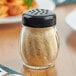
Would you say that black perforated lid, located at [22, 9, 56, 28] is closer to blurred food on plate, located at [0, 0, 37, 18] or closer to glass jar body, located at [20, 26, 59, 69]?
glass jar body, located at [20, 26, 59, 69]

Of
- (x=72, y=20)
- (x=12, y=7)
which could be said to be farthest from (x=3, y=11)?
(x=72, y=20)

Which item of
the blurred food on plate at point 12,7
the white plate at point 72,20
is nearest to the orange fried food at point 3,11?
the blurred food on plate at point 12,7

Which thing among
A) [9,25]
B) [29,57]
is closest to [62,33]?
[9,25]

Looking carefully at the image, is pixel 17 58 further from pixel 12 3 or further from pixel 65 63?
pixel 12 3

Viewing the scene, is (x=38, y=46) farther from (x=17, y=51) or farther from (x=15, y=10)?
(x=15, y=10)

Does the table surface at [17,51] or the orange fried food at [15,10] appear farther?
the orange fried food at [15,10]

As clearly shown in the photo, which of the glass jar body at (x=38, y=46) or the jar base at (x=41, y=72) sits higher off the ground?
the glass jar body at (x=38, y=46)

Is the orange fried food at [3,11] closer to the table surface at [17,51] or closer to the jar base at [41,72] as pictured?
the table surface at [17,51]
